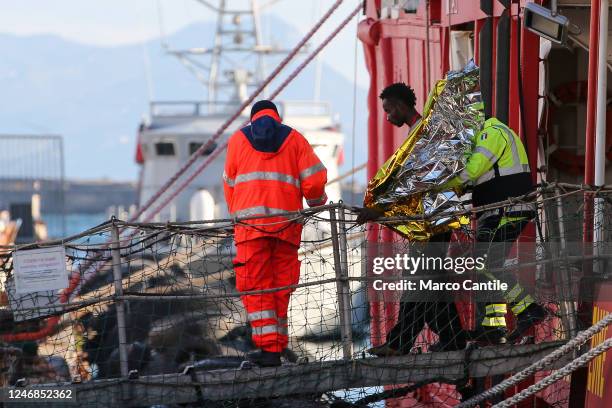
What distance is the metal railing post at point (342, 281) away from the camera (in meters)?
7.34

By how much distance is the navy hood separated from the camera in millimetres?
7602

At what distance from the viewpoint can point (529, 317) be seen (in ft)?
24.1

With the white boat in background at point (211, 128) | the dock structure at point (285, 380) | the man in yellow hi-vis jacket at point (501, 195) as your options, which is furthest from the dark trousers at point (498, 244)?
the white boat in background at point (211, 128)

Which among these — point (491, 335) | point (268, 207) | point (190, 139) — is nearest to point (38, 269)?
point (268, 207)

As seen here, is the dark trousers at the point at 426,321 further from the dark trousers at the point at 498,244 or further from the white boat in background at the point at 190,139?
the white boat in background at the point at 190,139

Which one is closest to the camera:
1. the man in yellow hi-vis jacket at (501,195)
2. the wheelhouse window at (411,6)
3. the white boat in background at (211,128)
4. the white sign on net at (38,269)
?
the man in yellow hi-vis jacket at (501,195)

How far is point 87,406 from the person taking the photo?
7539mm

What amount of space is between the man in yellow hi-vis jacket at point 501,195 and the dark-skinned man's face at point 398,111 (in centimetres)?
48

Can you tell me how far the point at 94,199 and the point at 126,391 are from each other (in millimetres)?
97116

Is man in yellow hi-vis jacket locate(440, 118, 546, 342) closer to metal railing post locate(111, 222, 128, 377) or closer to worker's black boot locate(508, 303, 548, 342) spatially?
worker's black boot locate(508, 303, 548, 342)

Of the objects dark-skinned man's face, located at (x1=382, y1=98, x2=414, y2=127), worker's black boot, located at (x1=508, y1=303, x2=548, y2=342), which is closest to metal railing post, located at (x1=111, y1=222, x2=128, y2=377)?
dark-skinned man's face, located at (x1=382, y1=98, x2=414, y2=127)

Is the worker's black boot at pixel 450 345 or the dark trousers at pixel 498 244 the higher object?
the dark trousers at pixel 498 244

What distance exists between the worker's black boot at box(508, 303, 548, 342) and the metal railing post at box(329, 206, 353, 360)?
3.11ft

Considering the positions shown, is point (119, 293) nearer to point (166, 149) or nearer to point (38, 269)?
point (38, 269)
